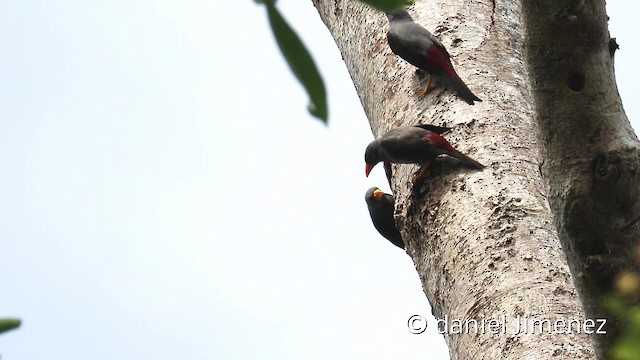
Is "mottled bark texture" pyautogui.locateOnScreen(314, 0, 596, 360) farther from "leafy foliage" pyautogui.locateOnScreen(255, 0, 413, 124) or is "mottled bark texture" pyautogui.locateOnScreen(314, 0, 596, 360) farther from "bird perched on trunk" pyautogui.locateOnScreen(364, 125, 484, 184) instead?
"leafy foliage" pyautogui.locateOnScreen(255, 0, 413, 124)

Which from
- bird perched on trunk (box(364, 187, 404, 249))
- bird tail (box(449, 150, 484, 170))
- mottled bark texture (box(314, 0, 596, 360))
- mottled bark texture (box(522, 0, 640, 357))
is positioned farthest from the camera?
bird perched on trunk (box(364, 187, 404, 249))

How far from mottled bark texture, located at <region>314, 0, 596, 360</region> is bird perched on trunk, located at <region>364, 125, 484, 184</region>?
4 cm

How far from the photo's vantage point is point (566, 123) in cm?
209

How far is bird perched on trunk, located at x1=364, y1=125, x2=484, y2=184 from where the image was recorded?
2.86 metres

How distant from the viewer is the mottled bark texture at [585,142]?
1983mm

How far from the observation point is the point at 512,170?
2.82 meters

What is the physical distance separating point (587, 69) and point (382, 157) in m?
1.22

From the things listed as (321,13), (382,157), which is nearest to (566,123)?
(382,157)

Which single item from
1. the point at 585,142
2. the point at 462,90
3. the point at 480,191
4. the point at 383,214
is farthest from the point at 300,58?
the point at 383,214

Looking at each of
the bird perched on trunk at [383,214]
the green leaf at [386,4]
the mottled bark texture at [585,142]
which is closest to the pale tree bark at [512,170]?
the mottled bark texture at [585,142]

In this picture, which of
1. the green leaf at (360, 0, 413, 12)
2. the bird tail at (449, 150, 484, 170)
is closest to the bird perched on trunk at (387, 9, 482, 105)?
the bird tail at (449, 150, 484, 170)

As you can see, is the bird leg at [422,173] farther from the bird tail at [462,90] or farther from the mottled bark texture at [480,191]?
the bird tail at [462,90]

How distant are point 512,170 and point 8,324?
2305mm

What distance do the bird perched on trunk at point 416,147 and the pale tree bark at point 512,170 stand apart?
0.04 meters
